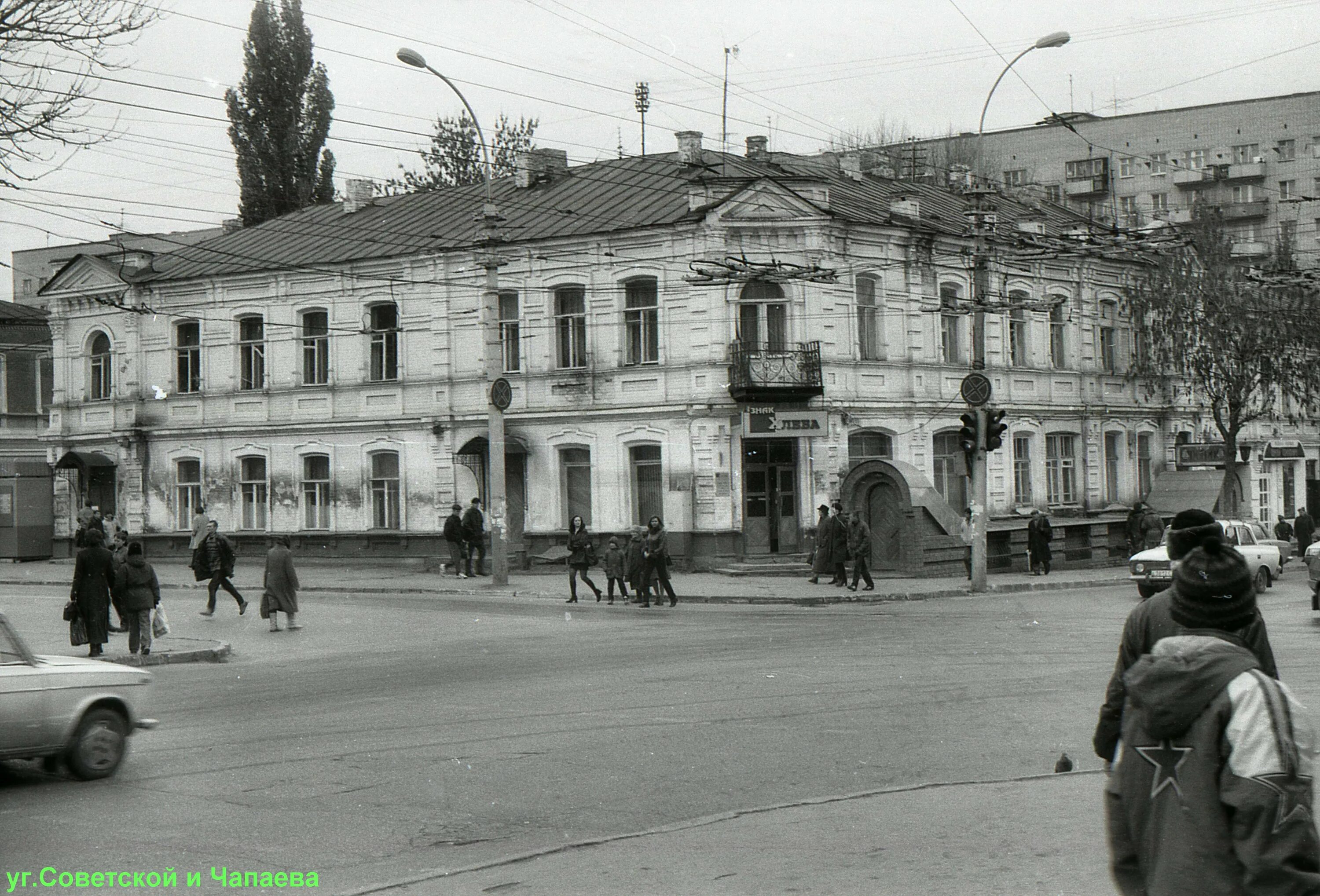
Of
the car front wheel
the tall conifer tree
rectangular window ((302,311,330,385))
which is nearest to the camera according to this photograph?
the car front wheel

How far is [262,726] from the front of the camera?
12562 mm

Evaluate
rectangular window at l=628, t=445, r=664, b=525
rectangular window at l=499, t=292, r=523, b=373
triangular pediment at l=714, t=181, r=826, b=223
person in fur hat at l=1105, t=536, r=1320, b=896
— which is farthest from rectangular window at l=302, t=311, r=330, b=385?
person in fur hat at l=1105, t=536, r=1320, b=896

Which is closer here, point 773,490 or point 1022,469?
point 773,490

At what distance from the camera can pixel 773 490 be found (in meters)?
34.5

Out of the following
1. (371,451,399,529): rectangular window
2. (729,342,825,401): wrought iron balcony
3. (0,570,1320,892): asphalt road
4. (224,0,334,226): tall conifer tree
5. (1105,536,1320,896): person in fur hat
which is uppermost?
(224,0,334,226): tall conifer tree

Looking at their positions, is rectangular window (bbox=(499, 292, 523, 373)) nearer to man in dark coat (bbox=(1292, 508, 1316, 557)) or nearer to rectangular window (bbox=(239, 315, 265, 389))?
rectangular window (bbox=(239, 315, 265, 389))

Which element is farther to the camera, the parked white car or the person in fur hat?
the parked white car

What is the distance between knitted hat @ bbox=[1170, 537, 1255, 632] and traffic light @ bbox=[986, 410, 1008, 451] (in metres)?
24.0

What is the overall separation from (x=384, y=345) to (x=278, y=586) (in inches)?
686

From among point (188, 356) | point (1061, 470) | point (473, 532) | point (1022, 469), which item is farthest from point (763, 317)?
point (188, 356)

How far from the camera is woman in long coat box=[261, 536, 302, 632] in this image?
72.3 ft

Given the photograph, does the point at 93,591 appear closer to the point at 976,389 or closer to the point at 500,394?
the point at 500,394

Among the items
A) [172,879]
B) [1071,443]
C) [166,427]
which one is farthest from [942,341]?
[172,879]

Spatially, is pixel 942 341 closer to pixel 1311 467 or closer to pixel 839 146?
pixel 1311 467
